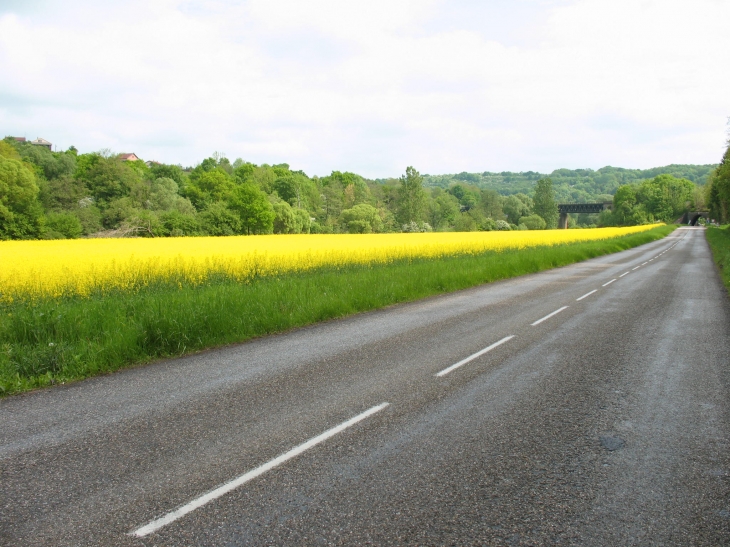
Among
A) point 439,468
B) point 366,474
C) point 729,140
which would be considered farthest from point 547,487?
point 729,140

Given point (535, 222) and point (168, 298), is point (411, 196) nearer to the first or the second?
point (535, 222)

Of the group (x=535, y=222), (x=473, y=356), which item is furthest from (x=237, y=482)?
(x=535, y=222)

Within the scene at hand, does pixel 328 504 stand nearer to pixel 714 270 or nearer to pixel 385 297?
pixel 385 297

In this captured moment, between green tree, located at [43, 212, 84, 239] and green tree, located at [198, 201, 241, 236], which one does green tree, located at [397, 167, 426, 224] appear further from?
green tree, located at [43, 212, 84, 239]

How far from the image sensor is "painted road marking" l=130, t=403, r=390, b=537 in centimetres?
313

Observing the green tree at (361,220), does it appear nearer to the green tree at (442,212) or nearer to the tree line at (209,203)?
the tree line at (209,203)

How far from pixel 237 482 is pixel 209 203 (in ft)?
257

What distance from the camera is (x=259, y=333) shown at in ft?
29.9

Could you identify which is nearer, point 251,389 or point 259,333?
point 251,389

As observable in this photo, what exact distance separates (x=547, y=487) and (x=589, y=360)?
4.05 metres

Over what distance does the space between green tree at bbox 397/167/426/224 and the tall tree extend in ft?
176

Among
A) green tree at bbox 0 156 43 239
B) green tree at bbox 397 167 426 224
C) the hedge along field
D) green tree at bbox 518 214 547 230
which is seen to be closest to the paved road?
the hedge along field

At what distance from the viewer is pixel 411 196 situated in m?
98.1

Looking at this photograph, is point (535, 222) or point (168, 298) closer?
point (168, 298)
